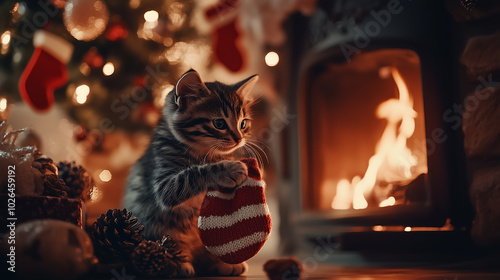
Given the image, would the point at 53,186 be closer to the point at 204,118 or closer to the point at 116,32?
the point at 204,118

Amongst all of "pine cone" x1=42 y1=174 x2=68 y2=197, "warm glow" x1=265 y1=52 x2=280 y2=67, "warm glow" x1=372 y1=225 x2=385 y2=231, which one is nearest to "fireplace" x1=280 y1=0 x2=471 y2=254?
"warm glow" x1=372 y1=225 x2=385 y2=231

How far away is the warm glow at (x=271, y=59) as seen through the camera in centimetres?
195

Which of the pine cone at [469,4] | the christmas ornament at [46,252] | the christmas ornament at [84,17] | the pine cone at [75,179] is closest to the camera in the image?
the christmas ornament at [46,252]

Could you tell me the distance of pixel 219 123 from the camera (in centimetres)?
98

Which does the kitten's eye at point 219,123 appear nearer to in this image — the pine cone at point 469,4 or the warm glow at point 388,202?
Answer: the warm glow at point 388,202

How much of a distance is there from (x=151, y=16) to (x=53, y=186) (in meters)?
1.24

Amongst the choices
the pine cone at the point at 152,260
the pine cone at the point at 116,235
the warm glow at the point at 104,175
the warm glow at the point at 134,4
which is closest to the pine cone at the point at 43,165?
the pine cone at the point at 116,235

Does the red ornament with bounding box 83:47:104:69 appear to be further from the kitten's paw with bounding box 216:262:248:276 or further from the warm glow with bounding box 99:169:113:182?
the kitten's paw with bounding box 216:262:248:276

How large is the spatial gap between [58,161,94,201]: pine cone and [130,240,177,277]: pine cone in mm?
285

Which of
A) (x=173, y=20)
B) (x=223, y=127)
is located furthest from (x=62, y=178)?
(x=173, y=20)

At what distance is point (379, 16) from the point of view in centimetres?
142

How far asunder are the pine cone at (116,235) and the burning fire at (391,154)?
0.83 m

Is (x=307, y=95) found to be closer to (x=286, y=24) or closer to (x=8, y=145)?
(x=286, y=24)

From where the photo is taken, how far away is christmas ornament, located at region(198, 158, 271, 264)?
0.92 meters
